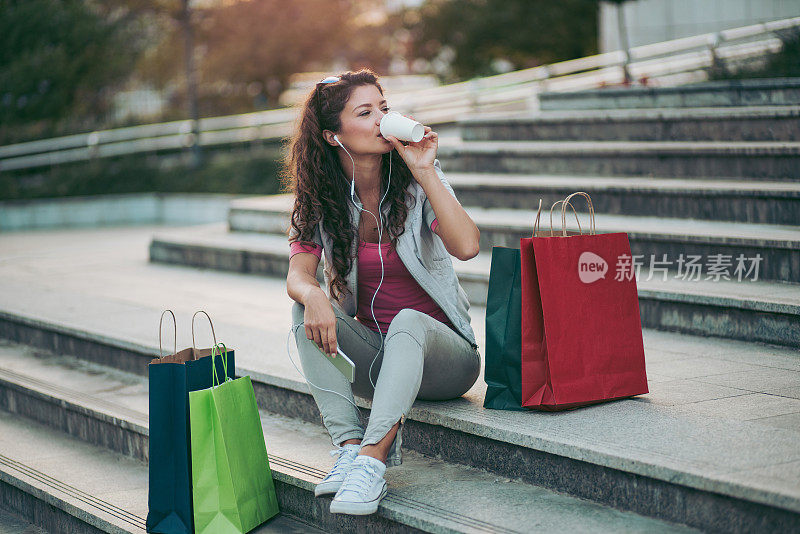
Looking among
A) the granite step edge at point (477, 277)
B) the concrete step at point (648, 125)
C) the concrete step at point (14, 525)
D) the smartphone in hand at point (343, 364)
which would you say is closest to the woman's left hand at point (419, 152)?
the smartphone in hand at point (343, 364)

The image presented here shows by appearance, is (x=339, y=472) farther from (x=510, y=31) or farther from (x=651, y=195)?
(x=510, y=31)

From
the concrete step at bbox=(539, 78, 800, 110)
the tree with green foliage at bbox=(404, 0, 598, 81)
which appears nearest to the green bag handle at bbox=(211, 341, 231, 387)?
the concrete step at bbox=(539, 78, 800, 110)

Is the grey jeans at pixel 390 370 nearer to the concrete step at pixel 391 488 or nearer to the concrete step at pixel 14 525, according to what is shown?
the concrete step at pixel 391 488

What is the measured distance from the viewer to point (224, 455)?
2.74 metres

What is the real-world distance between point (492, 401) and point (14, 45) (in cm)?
1522

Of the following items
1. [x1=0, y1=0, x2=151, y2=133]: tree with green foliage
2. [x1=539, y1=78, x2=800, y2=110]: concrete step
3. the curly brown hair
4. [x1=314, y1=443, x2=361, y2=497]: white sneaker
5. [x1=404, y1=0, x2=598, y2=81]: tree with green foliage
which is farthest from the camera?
[x1=404, y1=0, x2=598, y2=81]: tree with green foliage

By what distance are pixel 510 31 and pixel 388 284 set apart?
65.2 ft

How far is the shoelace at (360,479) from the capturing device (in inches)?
103

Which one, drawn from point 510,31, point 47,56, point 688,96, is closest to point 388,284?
point 688,96

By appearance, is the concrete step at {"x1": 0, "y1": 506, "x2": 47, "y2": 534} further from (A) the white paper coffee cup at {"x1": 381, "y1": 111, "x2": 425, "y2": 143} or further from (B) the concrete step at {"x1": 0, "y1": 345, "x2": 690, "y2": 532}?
(A) the white paper coffee cup at {"x1": 381, "y1": 111, "x2": 425, "y2": 143}

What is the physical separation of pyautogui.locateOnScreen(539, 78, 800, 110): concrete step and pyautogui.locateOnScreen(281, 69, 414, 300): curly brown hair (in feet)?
14.3

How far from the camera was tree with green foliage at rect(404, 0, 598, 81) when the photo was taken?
21062 mm

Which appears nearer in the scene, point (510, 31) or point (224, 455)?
point (224, 455)

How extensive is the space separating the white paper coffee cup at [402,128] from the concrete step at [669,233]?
215 cm
